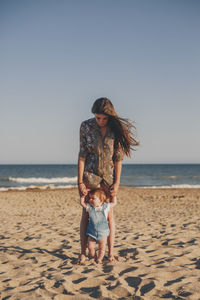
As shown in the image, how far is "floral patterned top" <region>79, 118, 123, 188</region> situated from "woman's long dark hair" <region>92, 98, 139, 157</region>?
0.09 m

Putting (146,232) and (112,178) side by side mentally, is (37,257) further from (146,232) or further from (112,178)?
(146,232)

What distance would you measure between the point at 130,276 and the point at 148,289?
38 centimetres

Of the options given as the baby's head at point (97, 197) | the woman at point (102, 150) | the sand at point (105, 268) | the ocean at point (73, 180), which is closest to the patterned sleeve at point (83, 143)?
the woman at point (102, 150)

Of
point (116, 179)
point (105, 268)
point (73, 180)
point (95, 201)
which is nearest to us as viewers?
point (105, 268)

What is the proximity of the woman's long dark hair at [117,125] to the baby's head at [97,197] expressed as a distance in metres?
0.63

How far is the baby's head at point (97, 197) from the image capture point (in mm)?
3640

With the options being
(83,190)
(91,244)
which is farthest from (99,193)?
(91,244)

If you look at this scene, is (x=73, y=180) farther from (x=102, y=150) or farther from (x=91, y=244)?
(x=102, y=150)

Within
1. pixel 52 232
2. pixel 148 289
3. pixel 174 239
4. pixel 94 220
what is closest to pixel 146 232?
pixel 174 239

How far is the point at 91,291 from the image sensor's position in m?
2.72

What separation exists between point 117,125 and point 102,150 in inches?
15.1

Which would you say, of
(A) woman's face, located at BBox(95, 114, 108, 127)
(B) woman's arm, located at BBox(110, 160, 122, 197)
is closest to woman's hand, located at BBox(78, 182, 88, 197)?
(B) woman's arm, located at BBox(110, 160, 122, 197)

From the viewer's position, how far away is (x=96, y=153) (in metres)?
3.68

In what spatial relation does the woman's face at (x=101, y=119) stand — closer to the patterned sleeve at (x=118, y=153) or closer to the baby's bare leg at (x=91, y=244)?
the patterned sleeve at (x=118, y=153)
